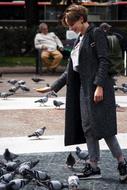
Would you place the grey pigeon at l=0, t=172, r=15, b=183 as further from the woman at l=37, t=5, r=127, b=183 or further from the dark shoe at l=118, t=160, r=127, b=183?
the dark shoe at l=118, t=160, r=127, b=183

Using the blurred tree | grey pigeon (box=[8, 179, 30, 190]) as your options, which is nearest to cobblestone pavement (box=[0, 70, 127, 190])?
grey pigeon (box=[8, 179, 30, 190])

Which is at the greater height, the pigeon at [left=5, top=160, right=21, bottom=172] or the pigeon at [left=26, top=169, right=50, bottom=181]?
the pigeon at [left=26, top=169, right=50, bottom=181]

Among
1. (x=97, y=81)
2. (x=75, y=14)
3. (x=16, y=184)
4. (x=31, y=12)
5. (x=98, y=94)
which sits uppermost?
(x=75, y=14)

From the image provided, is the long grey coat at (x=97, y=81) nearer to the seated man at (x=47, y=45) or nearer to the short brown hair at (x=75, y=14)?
the short brown hair at (x=75, y=14)

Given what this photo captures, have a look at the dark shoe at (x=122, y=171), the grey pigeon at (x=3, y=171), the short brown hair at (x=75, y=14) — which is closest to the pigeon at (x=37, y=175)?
the grey pigeon at (x=3, y=171)

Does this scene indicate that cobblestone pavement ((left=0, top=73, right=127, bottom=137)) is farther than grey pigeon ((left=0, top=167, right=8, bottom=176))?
Yes

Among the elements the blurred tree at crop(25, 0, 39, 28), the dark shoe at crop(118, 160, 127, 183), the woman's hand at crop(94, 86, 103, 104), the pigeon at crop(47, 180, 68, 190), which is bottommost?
the blurred tree at crop(25, 0, 39, 28)

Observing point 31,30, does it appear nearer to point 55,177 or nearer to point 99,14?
point 99,14

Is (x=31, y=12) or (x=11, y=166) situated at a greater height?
(x=11, y=166)

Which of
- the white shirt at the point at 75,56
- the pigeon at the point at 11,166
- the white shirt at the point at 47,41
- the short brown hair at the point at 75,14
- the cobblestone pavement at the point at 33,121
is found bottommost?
the white shirt at the point at 47,41

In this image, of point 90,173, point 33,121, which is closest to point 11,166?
point 90,173

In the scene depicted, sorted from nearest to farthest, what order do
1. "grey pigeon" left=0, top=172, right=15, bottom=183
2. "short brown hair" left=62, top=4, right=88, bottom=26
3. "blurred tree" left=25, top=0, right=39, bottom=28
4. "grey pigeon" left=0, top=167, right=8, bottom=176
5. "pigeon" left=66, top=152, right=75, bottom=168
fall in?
"grey pigeon" left=0, top=172, right=15, bottom=183
"grey pigeon" left=0, top=167, right=8, bottom=176
"short brown hair" left=62, top=4, right=88, bottom=26
"pigeon" left=66, top=152, right=75, bottom=168
"blurred tree" left=25, top=0, right=39, bottom=28

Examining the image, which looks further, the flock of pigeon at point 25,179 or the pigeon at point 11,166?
the pigeon at point 11,166

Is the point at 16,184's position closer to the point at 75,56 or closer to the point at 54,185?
the point at 54,185
